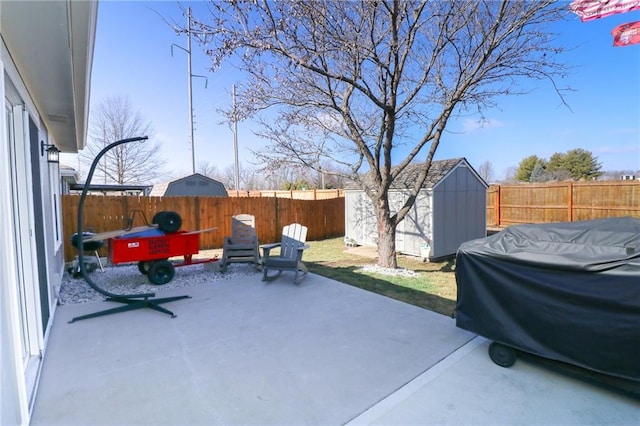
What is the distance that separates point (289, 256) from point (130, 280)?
103 inches

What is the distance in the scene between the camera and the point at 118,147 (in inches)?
739

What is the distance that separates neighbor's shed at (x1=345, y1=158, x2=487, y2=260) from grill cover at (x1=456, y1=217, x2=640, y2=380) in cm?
481

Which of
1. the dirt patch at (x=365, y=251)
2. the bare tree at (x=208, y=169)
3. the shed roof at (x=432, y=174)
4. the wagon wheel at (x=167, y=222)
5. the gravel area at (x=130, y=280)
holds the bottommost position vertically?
the dirt patch at (x=365, y=251)

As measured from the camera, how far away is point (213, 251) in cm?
852

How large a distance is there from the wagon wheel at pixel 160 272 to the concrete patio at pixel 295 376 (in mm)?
1209

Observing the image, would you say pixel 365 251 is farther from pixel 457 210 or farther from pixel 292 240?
pixel 292 240

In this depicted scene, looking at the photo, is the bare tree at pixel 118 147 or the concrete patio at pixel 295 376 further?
the bare tree at pixel 118 147

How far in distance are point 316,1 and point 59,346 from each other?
524 centimetres

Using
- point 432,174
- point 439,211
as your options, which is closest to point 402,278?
point 439,211

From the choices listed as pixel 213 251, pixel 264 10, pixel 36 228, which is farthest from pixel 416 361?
pixel 213 251

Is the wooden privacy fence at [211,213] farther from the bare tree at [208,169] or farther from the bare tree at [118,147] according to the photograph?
the bare tree at [208,169]

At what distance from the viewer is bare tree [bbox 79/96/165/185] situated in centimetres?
1848

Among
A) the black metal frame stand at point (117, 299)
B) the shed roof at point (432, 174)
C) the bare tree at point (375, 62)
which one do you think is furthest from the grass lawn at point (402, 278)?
the black metal frame stand at point (117, 299)

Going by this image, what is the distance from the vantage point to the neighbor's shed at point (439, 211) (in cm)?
757
